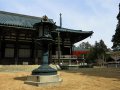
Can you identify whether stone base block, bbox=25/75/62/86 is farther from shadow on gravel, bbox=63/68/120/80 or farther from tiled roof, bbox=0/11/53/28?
tiled roof, bbox=0/11/53/28

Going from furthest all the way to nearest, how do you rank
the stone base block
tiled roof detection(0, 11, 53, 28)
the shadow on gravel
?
tiled roof detection(0, 11, 53, 28) < the shadow on gravel < the stone base block

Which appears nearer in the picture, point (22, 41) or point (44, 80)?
point (44, 80)

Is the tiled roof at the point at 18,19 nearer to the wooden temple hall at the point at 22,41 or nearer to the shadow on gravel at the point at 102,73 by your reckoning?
the wooden temple hall at the point at 22,41

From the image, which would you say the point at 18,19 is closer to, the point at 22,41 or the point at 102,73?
the point at 22,41

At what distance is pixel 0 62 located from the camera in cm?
2991

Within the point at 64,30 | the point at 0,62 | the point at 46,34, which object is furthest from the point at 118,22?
the point at 46,34

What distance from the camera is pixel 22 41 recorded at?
105 ft

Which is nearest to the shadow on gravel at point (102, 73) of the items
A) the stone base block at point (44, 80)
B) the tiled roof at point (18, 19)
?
the stone base block at point (44, 80)

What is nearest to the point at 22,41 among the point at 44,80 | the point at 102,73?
the point at 102,73

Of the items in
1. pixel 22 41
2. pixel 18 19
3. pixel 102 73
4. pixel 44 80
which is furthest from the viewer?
pixel 18 19

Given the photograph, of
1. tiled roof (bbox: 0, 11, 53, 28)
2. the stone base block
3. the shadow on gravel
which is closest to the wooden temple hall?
tiled roof (bbox: 0, 11, 53, 28)

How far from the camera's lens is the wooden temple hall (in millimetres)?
30606

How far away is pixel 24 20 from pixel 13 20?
206 cm

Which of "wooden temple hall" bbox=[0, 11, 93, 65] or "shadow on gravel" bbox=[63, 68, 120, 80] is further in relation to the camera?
"wooden temple hall" bbox=[0, 11, 93, 65]
